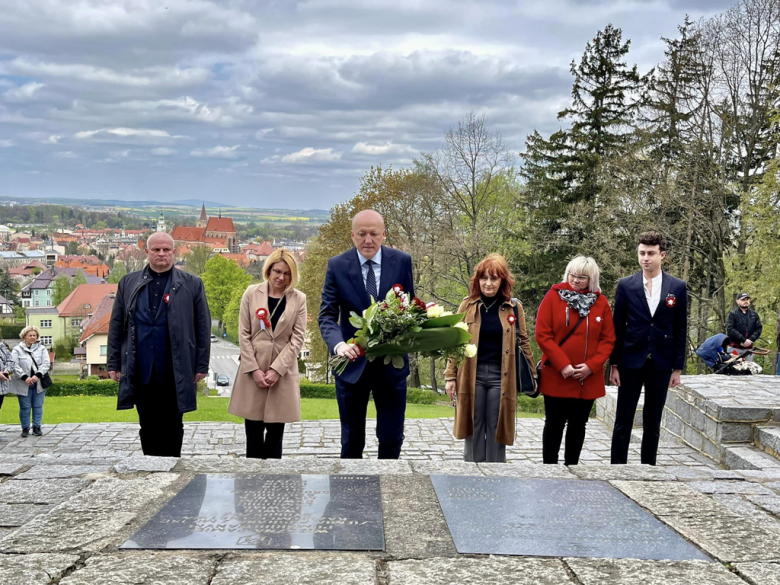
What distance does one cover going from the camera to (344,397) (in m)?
5.03

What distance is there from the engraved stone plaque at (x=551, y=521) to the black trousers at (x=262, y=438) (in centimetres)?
185

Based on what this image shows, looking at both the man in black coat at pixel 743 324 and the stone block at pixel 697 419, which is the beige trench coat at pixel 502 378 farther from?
the man in black coat at pixel 743 324

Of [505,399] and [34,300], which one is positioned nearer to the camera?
[505,399]

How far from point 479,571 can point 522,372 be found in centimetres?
263

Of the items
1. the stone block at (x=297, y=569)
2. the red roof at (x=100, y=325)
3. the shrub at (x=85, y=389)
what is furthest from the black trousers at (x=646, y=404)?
the red roof at (x=100, y=325)

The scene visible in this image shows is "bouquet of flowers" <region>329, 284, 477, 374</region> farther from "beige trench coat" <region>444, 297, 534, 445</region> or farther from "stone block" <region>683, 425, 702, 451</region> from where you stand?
"stone block" <region>683, 425, 702, 451</region>

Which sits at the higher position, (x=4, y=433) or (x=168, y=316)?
(x=168, y=316)

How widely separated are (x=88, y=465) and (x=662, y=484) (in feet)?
11.9

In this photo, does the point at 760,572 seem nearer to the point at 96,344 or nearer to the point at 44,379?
the point at 44,379

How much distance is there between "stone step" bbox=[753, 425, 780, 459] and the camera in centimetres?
649

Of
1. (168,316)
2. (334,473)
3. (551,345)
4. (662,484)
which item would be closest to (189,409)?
(168,316)

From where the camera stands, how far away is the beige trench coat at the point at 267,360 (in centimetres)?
553

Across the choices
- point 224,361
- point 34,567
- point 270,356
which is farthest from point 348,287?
point 224,361

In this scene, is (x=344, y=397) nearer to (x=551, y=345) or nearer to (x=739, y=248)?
(x=551, y=345)
